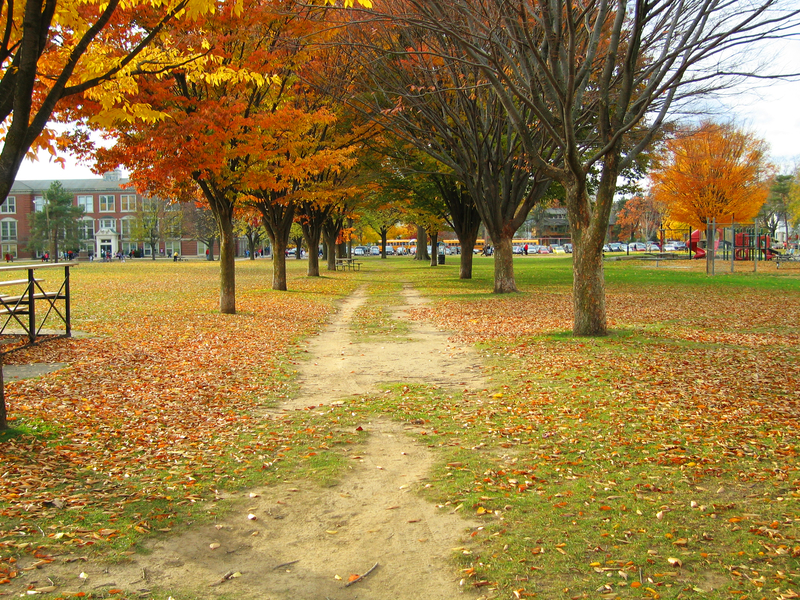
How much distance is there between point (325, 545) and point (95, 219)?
102717 millimetres

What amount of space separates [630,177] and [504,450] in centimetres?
2586

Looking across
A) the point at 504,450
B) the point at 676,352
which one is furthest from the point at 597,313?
the point at 504,450

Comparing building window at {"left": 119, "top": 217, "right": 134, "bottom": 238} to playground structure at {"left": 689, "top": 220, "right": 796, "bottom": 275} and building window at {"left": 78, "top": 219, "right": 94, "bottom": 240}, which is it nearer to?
building window at {"left": 78, "top": 219, "right": 94, "bottom": 240}

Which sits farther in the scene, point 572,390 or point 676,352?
point 676,352

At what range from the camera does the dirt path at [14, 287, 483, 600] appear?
3.67 m

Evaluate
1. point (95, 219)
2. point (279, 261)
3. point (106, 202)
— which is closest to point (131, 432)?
point (279, 261)

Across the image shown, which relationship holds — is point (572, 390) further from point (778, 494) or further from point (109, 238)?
point (109, 238)

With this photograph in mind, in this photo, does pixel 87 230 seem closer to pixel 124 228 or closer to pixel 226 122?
pixel 124 228

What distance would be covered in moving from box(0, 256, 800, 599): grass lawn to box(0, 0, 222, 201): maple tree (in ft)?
8.64

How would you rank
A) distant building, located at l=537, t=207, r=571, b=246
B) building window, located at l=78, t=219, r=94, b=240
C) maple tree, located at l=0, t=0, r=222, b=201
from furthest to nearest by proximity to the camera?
distant building, located at l=537, t=207, r=571, b=246 → building window, located at l=78, t=219, r=94, b=240 → maple tree, located at l=0, t=0, r=222, b=201

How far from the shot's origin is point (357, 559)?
404 cm

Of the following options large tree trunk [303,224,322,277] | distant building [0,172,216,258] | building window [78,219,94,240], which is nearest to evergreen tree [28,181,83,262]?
distant building [0,172,216,258]

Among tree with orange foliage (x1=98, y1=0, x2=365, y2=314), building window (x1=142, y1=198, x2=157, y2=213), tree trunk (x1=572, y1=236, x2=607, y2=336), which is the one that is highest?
building window (x1=142, y1=198, x2=157, y2=213)

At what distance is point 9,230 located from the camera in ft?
292
